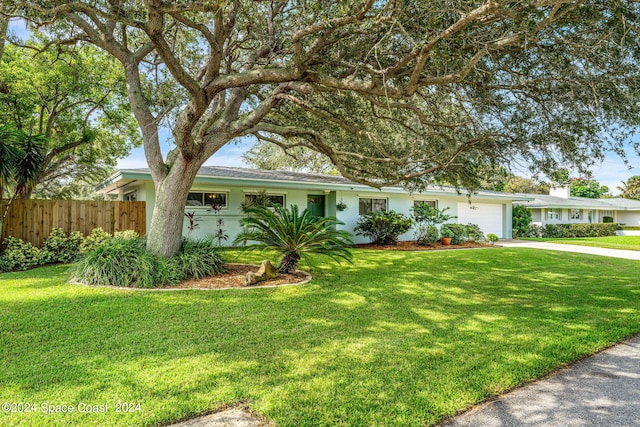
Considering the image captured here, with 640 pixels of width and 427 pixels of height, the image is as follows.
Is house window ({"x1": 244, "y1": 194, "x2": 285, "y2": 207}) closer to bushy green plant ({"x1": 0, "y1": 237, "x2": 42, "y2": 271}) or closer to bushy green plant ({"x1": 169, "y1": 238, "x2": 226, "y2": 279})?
bushy green plant ({"x1": 169, "y1": 238, "x2": 226, "y2": 279})

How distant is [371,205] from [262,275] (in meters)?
10.8

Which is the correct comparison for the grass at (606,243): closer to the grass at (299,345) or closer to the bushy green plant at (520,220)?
the bushy green plant at (520,220)

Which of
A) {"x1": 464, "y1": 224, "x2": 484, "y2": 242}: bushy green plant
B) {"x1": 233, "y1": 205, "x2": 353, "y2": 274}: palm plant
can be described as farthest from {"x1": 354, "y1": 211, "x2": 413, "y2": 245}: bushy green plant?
{"x1": 233, "y1": 205, "x2": 353, "y2": 274}: palm plant

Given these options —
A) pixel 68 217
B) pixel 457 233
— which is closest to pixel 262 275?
pixel 68 217

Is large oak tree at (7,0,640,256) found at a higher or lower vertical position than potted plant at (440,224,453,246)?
higher

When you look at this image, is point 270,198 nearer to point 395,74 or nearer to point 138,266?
point 138,266

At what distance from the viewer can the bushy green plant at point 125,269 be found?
23.6 ft

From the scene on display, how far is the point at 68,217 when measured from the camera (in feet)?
36.9

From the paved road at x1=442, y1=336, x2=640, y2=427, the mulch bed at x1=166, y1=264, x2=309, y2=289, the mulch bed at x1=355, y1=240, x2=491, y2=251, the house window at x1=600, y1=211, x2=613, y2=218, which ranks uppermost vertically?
the house window at x1=600, y1=211, x2=613, y2=218

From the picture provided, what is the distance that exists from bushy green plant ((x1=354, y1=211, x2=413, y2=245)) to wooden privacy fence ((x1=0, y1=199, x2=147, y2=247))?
29.7ft

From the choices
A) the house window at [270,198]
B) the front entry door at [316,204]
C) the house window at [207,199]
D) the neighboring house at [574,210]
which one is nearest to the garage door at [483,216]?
the neighboring house at [574,210]

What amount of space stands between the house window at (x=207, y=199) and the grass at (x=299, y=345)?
6319 millimetres

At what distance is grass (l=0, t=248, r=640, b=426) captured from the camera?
2873 millimetres

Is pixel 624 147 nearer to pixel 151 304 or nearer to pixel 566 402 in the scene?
pixel 566 402
